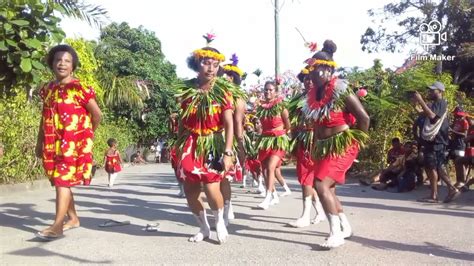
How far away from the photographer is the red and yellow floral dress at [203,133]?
531cm

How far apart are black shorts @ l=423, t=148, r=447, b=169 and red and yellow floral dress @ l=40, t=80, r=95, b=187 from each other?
18.0ft

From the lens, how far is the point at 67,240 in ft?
18.1

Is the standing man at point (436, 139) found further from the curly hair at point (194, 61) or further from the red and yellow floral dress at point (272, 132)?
the curly hair at point (194, 61)

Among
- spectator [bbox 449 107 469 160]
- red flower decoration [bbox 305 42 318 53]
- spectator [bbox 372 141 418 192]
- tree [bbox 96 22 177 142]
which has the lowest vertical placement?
spectator [bbox 372 141 418 192]

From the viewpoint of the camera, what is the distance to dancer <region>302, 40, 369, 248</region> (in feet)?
16.9

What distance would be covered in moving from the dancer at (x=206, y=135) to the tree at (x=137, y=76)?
20.4 metres

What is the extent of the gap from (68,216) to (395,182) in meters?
6.92

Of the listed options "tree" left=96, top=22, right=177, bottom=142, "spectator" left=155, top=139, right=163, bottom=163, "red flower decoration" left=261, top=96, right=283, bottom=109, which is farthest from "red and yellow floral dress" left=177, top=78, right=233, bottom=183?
"spectator" left=155, top=139, right=163, bottom=163

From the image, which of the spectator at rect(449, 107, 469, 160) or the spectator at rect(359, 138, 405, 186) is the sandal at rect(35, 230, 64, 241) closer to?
the spectator at rect(449, 107, 469, 160)

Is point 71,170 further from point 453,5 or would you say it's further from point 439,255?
point 453,5

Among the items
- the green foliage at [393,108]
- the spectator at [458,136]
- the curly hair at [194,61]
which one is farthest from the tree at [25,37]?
the green foliage at [393,108]

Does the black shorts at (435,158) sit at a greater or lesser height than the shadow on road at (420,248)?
greater

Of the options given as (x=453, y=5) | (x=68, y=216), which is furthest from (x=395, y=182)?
(x=453, y=5)

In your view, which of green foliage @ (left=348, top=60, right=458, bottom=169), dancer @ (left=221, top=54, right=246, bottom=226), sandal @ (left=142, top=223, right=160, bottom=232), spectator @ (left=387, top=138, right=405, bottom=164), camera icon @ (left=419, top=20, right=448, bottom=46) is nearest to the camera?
dancer @ (left=221, top=54, right=246, bottom=226)
